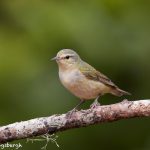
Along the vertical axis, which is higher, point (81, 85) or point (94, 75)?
point (94, 75)

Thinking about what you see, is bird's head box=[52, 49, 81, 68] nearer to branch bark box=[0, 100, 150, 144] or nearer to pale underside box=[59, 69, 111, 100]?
pale underside box=[59, 69, 111, 100]

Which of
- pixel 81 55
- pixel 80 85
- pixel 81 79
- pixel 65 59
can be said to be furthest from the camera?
pixel 81 55

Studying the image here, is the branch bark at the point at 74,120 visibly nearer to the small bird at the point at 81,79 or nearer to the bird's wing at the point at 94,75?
the small bird at the point at 81,79

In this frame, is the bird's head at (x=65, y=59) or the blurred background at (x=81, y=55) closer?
the bird's head at (x=65, y=59)

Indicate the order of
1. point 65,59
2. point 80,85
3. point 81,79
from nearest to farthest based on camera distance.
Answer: point 80,85, point 81,79, point 65,59

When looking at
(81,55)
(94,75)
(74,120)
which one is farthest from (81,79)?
(81,55)

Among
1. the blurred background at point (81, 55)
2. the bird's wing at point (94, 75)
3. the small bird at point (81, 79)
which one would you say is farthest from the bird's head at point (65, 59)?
the blurred background at point (81, 55)

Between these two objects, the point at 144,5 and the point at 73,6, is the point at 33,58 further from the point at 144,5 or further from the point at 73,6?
the point at 144,5

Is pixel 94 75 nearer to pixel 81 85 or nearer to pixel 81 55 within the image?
pixel 81 85
